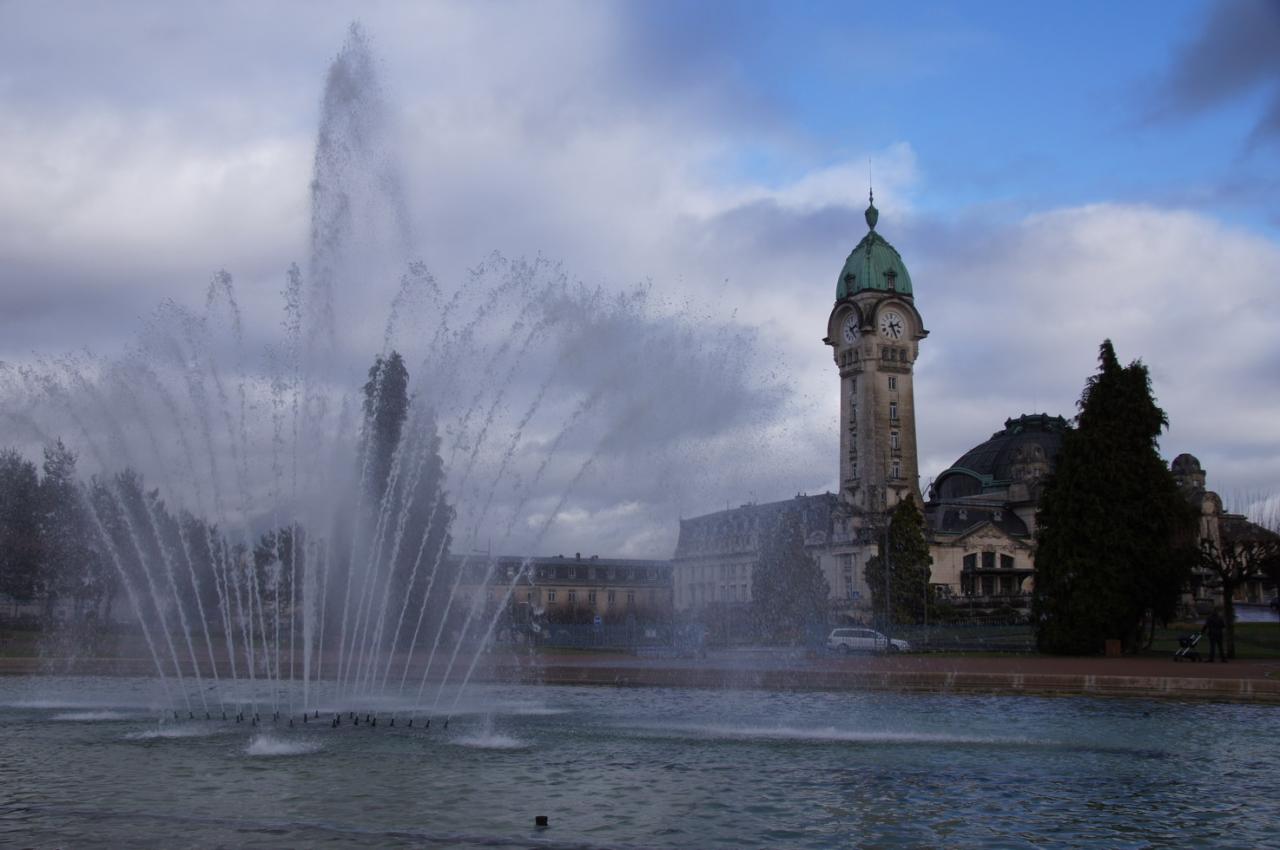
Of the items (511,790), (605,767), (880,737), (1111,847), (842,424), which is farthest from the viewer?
(842,424)

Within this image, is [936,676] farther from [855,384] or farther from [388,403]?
[855,384]

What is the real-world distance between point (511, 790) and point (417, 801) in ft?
4.44

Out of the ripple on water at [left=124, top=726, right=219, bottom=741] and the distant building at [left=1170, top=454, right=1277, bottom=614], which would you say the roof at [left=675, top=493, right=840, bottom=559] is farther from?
the ripple on water at [left=124, top=726, right=219, bottom=741]

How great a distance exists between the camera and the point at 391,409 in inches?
2194

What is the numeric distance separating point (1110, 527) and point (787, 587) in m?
39.5

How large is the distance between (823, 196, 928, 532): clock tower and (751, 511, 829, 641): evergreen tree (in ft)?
76.6

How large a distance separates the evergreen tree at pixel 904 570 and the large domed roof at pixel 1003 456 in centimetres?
3212

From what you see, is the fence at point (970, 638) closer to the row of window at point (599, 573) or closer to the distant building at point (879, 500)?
the distant building at point (879, 500)

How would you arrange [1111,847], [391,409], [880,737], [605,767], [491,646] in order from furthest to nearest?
[391,409] → [491,646] → [880,737] → [605,767] → [1111,847]

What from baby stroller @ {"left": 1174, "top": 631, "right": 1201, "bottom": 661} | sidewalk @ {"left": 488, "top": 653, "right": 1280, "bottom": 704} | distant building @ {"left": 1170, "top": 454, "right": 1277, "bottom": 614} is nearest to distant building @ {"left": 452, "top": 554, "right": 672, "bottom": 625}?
distant building @ {"left": 1170, "top": 454, "right": 1277, "bottom": 614}

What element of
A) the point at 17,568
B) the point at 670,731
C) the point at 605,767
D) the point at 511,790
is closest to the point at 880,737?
the point at 670,731

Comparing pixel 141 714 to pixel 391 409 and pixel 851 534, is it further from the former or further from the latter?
pixel 851 534

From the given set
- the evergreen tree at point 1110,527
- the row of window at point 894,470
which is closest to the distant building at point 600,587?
the row of window at point 894,470

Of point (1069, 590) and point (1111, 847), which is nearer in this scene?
point (1111, 847)
